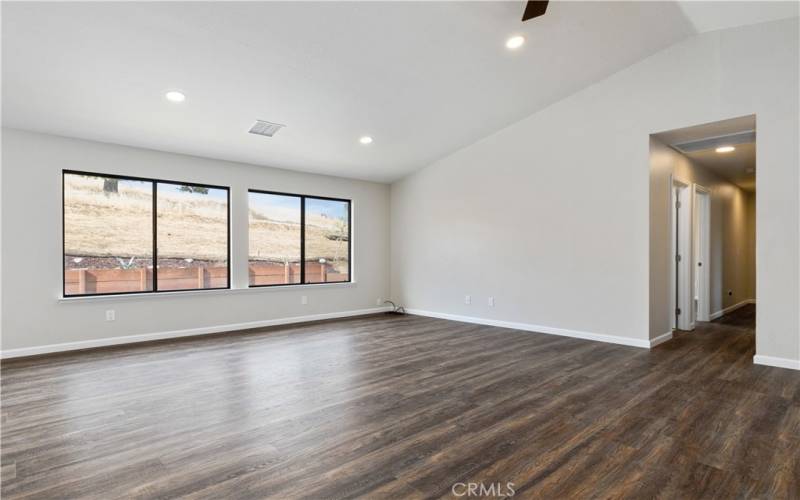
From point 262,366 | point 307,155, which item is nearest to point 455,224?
point 307,155

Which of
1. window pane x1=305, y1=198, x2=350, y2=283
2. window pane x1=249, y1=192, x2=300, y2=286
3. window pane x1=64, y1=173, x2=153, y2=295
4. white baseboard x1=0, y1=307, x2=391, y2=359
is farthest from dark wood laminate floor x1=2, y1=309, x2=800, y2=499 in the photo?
window pane x1=305, y1=198, x2=350, y2=283

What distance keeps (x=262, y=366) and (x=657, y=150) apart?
4.98 m

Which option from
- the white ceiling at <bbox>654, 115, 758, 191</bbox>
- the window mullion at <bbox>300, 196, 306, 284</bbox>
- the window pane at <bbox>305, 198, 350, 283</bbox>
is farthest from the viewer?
the window pane at <bbox>305, 198, 350, 283</bbox>

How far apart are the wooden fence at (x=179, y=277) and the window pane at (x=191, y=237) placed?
12 mm

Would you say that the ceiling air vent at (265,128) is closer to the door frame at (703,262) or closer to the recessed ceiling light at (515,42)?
the recessed ceiling light at (515,42)

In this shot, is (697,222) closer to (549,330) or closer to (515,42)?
(549,330)

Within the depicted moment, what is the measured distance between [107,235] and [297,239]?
2.54 m

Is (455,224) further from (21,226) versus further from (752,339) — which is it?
(21,226)

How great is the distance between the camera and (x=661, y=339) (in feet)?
16.1

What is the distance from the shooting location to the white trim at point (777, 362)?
380 centimetres

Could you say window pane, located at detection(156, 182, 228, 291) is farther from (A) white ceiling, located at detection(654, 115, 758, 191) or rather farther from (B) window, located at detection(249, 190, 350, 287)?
(A) white ceiling, located at detection(654, 115, 758, 191)

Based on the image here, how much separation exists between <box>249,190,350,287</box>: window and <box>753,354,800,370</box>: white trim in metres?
5.58

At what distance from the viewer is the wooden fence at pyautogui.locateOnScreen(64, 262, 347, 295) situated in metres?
4.85

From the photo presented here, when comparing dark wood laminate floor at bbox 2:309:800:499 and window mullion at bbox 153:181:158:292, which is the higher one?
window mullion at bbox 153:181:158:292
